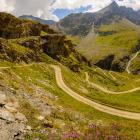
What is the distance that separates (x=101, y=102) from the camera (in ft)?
245

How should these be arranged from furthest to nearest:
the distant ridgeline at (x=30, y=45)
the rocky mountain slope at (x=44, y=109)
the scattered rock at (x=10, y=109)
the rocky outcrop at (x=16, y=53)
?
the distant ridgeline at (x=30, y=45) < the rocky outcrop at (x=16, y=53) < the scattered rock at (x=10, y=109) < the rocky mountain slope at (x=44, y=109)

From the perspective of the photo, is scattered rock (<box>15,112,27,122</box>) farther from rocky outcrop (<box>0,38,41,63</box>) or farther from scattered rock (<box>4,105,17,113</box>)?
rocky outcrop (<box>0,38,41,63</box>)

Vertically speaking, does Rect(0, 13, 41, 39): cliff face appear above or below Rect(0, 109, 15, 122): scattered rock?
above

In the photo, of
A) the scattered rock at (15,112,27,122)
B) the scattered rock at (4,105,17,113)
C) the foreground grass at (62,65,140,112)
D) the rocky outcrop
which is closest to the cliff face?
the rocky outcrop

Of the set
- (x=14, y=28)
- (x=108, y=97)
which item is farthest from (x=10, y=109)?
(x=14, y=28)

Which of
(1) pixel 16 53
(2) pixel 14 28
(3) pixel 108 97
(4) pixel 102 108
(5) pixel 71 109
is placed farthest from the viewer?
(2) pixel 14 28

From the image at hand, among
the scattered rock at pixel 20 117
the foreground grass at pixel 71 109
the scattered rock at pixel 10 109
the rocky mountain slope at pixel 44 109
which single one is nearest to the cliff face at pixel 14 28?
the rocky mountain slope at pixel 44 109

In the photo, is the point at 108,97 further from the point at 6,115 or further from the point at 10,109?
the point at 6,115

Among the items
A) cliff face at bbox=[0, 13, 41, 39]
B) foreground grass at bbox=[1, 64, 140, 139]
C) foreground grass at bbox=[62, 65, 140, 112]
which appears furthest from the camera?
cliff face at bbox=[0, 13, 41, 39]

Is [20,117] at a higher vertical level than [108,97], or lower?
higher

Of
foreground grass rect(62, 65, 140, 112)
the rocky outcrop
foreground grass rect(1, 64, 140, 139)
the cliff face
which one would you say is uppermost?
the cliff face

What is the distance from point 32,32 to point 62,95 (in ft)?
370

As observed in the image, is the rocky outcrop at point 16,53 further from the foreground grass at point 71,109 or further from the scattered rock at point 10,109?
the scattered rock at point 10,109

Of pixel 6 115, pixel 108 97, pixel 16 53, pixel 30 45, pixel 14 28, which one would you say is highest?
pixel 14 28
